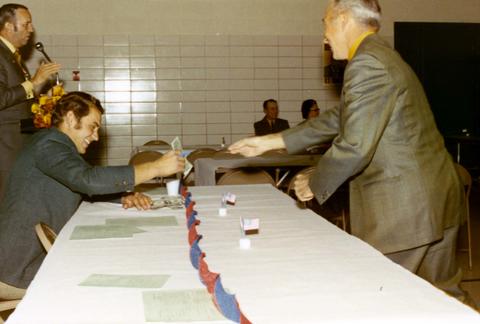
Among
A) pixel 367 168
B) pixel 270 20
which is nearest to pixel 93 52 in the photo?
pixel 270 20

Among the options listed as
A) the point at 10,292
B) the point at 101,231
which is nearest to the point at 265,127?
the point at 10,292

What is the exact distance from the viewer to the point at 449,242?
240 cm

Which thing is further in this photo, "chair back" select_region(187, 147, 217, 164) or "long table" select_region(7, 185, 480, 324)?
"chair back" select_region(187, 147, 217, 164)

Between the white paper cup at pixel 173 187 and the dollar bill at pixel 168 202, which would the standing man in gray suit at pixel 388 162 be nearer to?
the dollar bill at pixel 168 202

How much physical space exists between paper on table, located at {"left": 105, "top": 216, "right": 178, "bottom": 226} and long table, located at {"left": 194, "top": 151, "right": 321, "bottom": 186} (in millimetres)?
2537

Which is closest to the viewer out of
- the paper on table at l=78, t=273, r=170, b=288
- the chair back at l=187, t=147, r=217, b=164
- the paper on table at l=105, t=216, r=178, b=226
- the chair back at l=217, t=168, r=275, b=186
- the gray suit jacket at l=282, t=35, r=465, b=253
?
the paper on table at l=78, t=273, r=170, b=288

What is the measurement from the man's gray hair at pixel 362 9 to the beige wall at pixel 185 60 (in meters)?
5.71

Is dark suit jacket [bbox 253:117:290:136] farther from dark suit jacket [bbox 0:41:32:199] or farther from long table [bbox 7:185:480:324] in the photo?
long table [bbox 7:185:480:324]

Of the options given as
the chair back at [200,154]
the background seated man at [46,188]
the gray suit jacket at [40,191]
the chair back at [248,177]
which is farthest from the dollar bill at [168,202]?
the chair back at [200,154]

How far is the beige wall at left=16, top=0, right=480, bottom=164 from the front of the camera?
7699 mm

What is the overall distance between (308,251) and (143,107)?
6.23 metres

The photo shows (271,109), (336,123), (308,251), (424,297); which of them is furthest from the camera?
(271,109)

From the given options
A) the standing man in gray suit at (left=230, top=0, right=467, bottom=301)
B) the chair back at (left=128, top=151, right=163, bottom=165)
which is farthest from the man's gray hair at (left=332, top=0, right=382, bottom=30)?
the chair back at (left=128, top=151, right=163, bottom=165)

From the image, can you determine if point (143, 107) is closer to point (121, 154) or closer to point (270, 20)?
point (121, 154)
